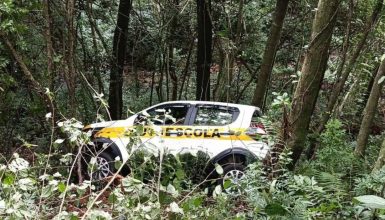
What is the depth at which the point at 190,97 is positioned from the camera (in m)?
15.9

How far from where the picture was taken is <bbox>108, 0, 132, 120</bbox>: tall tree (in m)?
12.5

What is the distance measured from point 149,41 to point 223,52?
113 inches

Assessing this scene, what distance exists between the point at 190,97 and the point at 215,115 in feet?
22.8

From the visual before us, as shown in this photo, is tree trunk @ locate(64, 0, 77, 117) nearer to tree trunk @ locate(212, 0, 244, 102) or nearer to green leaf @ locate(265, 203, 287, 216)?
tree trunk @ locate(212, 0, 244, 102)

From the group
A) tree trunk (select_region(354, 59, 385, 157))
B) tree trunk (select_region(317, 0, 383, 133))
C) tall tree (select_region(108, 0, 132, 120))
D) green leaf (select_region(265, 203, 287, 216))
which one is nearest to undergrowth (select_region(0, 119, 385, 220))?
green leaf (select_region(265, 203, 287, 216))

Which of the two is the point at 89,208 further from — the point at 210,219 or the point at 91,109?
the point at 91,109

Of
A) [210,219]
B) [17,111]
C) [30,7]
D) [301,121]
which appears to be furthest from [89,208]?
[17,111]

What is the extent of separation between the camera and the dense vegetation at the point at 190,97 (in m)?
3.41

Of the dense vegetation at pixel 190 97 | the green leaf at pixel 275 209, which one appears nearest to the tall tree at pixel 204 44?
the dense vegetation at pixel 190 97

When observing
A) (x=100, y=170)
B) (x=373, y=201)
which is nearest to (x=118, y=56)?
(x=100, y=170)

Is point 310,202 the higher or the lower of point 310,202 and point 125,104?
the higher

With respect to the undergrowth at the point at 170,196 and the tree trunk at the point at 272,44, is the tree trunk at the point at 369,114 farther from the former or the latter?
the undergrowth at the point at 170,196

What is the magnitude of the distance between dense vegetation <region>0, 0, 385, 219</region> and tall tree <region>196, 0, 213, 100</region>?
40 mm

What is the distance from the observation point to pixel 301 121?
4.56 metres
